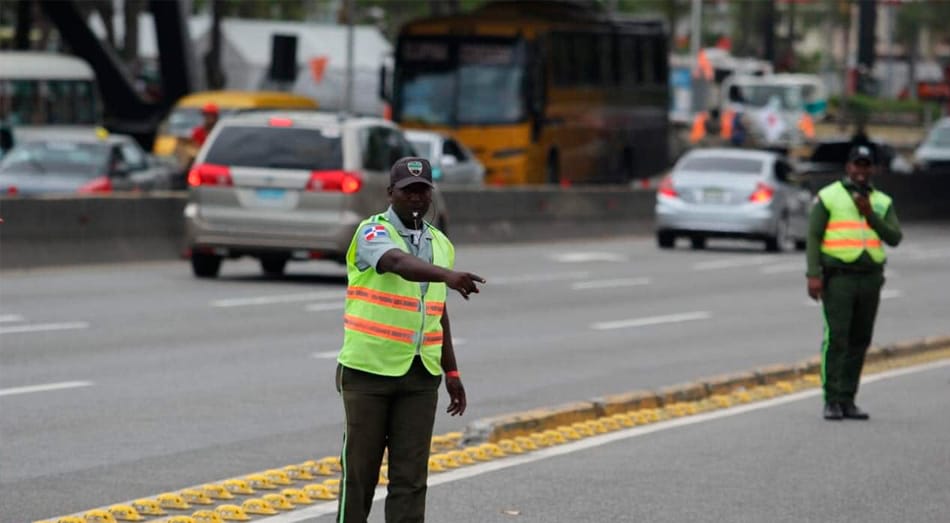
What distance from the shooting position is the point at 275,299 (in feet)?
72.0

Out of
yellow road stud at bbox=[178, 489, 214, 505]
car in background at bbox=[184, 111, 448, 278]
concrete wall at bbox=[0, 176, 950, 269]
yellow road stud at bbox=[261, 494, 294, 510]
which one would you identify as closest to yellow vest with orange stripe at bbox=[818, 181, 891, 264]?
Answer: yellow road stud at bbox=[261, 494, 294, 510]

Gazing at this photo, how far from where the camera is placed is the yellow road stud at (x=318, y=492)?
33.3 ft

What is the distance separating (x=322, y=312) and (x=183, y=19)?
3034 cm

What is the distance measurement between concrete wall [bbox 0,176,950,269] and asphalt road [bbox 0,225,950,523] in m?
0.49

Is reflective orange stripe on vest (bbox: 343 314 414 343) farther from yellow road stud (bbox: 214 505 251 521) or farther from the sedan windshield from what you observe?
the sedan windshield

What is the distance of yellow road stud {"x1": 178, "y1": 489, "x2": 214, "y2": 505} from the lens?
9914 millimetres

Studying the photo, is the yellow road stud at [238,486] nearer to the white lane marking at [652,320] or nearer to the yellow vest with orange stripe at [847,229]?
the yellow vest with orange stripe at [847,229]

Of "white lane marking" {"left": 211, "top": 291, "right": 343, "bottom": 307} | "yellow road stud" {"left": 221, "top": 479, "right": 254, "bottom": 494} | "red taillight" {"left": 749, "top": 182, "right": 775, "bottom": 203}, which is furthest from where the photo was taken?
"red taillight" {"left": 749, "top": 182, "right": 775, "bottom": 203}

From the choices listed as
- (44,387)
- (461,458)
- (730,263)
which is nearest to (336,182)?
(44,387)

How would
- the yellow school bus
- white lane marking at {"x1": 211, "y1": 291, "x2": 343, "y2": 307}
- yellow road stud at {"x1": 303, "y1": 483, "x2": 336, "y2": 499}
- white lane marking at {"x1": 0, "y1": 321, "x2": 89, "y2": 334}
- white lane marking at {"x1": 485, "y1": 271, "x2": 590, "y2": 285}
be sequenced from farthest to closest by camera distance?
the yellow school bus < white lane marking at {"x1": 485, "y1": 271, "x2": 590, "y2": 285} < white lane marking at {"x1": 211, "y1": 291, "x2": 343, "y2": 307} < white lane marking at {"x1": 0, "y1": 321, "x2": 89, "y2": 334} < yellow road stud at {"x1": 303, "y1": 483, "x2": 336, "y2": 499}

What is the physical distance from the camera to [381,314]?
25.3ft

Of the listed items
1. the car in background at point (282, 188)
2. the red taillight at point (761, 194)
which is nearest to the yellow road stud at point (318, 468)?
the car in background at point (282, 188)

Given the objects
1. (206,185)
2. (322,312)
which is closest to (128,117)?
(206,185)

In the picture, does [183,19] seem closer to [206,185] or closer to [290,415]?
[206,185]
